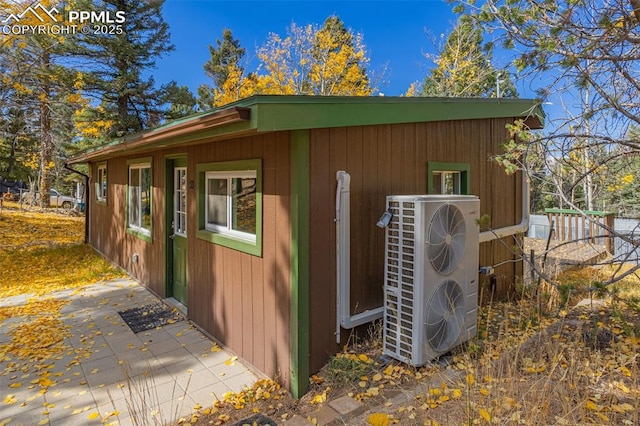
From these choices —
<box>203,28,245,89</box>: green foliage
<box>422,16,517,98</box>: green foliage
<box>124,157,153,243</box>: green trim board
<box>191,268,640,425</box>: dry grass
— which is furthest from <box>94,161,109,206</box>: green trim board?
<box>203,28,245,89</box>: green foliage

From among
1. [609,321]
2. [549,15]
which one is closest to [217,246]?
[549,15]

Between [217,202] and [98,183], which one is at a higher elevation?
[98,183]

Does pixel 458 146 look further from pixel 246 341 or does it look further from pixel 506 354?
pixel 246 341

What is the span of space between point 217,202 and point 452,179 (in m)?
3.08

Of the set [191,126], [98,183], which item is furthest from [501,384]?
[98,183]

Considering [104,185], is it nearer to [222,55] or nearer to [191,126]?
[191,126]

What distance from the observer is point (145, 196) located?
6168 mm

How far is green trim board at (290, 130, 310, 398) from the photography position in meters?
2.90

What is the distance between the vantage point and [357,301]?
3.52 m

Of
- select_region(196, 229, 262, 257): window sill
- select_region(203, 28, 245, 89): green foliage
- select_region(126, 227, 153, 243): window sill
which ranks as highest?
select_region(203, 28, 245, 89): green foliage

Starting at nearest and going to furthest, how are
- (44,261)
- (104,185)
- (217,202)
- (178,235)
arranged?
(217,202)
(178,235)
(44,261)
(104,185)

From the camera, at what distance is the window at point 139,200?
6082 millimetres

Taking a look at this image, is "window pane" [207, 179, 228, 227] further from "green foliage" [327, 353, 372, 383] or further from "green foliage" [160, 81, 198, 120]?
"green foliage" [160, 81, 198, 120]

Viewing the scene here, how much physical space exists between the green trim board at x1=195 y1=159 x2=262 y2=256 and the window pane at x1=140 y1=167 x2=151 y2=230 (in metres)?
2.16
